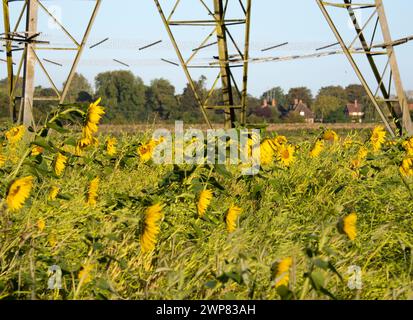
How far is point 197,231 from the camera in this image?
363cm

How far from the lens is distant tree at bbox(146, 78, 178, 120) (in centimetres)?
5084

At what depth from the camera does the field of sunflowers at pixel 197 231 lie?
278 centimetres

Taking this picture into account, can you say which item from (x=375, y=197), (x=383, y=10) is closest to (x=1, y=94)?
(x=383, y=10)

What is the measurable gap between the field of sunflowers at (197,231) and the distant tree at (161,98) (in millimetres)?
43278

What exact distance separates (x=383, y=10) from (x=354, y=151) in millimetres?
Answer: 5420

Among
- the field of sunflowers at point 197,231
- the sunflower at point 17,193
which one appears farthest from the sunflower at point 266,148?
the sunflower at point 17,193

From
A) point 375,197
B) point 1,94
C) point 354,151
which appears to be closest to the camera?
point 375,197

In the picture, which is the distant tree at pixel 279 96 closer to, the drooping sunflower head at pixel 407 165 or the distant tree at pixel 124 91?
the distant tree at pixel 124 91

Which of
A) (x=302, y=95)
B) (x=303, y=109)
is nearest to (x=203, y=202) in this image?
(x=303, y=109)

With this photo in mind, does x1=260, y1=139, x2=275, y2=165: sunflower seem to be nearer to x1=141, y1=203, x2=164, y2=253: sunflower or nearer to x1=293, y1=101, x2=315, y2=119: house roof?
x1=141, y1=203, x2=164, y2=253: sunflower

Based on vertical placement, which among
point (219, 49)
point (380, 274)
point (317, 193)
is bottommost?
point (380, 274)

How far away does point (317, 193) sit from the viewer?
5.14 metres
